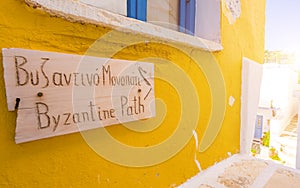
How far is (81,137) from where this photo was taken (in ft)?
1.71

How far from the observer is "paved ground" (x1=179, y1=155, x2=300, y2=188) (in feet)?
2.97

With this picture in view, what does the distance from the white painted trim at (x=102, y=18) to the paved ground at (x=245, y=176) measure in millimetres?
619

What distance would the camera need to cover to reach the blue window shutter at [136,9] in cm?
80

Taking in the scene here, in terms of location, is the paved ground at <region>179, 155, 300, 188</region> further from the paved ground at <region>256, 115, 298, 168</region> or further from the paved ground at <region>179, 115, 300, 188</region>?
the paved ground at <region>256, 115, 298, 168</region>

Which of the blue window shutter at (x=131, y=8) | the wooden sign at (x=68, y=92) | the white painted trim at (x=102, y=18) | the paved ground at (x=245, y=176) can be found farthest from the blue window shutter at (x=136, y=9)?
the paved ground at (x=245, y=176)

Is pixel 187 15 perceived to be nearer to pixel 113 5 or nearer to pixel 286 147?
pixel 113 5

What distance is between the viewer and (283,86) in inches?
361

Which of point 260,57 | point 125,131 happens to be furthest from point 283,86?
point 125,131

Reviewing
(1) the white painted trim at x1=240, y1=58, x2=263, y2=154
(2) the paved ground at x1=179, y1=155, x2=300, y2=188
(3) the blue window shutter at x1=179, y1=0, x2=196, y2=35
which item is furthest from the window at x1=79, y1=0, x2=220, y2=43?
(2) the paved ground at x1=179, y1=155, x2=300, y2=188

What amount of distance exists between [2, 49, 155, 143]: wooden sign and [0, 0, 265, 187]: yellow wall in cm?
3

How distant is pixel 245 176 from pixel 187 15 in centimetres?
90

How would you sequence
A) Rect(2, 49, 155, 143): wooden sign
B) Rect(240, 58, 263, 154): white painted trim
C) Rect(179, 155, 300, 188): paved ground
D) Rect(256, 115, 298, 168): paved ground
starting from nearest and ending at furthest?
Rect(2, 49, 155, 143): wooden sign < Rect(179, 155, 300, 188): paved ground < Rect(240, 58, 263, 154): white painted trim < Rect(256, 115, 298, 168): paved ground

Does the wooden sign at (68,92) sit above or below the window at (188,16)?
below

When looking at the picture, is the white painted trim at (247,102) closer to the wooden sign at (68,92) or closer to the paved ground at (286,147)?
the wooden sign at (68,92)
